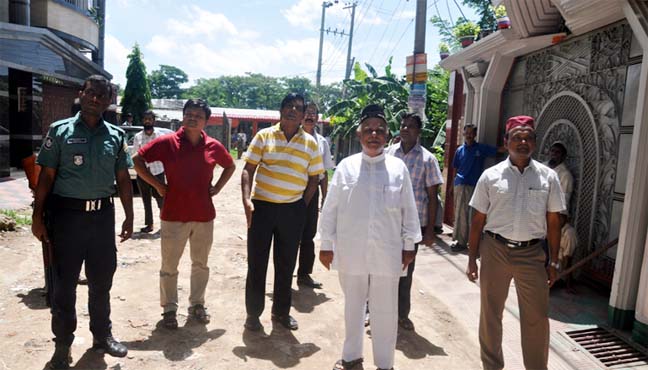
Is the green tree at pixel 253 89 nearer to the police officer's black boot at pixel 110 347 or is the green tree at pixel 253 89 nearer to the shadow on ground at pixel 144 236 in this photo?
the shadow on ground at pixel 144 236

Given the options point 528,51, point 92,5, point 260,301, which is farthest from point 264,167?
point 92,5

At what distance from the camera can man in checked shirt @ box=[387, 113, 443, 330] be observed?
164 inches

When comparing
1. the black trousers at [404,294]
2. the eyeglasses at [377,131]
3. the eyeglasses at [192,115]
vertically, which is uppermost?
the eyeglasses at [192,115]

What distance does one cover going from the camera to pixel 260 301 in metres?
4.00

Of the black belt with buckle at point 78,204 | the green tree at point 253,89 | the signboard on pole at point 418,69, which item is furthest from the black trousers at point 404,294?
the green tree at point 253,89

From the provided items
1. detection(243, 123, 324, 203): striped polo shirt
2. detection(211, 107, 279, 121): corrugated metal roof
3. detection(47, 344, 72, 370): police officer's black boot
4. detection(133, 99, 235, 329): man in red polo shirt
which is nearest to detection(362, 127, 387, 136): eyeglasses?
detection(243, 123, 324, 203): striped polo shirt

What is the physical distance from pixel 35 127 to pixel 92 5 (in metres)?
11.1

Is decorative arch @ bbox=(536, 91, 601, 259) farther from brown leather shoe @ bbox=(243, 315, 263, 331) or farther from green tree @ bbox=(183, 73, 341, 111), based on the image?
green tree @ bbox=(183, 73, 341, 111)

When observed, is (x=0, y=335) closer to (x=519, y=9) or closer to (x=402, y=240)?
(x=402, y=240)

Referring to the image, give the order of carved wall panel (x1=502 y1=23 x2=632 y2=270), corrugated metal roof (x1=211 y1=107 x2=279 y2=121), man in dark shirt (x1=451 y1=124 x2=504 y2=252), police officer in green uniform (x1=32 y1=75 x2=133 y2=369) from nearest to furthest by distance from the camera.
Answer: police officer in green uniform (x1=32 y1=75 x2=133 y2=369) < carved wall panel (x1=502 y1=23 x2=632 y2=270) < man in dark shirt (x1=451 y1=124 x2=504 y2=252) < corrugated metal roof (x1=211 y1=107 x2=279 y2=121)

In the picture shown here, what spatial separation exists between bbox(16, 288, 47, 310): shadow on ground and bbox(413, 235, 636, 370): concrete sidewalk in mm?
3855

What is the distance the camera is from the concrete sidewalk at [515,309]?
3.79 m

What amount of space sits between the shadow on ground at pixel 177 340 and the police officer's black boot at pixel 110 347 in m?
0.18

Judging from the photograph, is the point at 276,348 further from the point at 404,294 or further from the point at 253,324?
the point at 404,294
